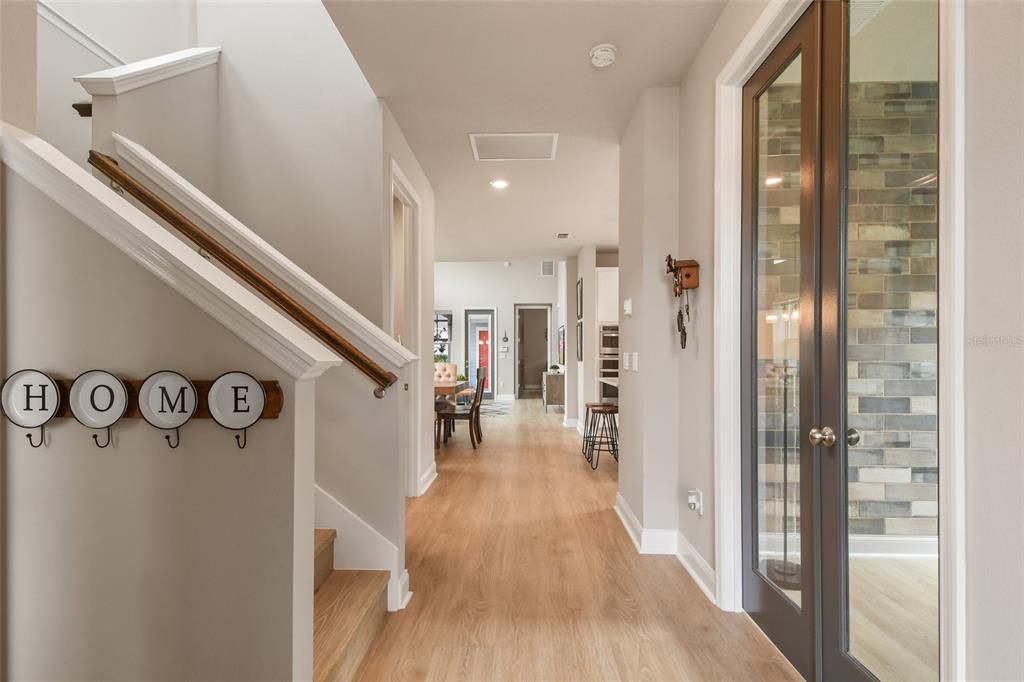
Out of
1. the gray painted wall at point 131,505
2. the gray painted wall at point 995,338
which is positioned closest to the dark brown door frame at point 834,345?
the gray painted wall at point 995,338

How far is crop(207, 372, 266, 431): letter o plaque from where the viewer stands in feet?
3.88

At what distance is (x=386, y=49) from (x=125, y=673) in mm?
2652

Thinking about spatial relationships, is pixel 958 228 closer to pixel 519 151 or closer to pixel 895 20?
pixel 895 20

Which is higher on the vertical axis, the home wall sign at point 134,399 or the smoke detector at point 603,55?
the smoke detector at point 603,55

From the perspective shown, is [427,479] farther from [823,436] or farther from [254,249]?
[823,436]

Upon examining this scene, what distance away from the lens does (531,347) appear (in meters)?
12.9

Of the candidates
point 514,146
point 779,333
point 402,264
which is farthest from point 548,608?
point 402,264

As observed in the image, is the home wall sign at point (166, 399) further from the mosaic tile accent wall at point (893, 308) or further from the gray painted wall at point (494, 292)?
the gray painted wall at point (494, 292)

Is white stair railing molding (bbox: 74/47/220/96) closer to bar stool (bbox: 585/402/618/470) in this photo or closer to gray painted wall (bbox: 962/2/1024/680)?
gray painted wall (bbox: 962/2/1024/680)

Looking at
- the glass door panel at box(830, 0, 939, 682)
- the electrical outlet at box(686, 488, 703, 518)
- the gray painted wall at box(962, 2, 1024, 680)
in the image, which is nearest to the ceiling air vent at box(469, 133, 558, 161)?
the glass door panel at box(830, 0, 939, 682)

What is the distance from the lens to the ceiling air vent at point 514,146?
3.74 m

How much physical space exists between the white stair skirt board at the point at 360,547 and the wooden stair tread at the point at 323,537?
0.05 meters

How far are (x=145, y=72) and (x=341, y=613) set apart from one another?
256 centimetres

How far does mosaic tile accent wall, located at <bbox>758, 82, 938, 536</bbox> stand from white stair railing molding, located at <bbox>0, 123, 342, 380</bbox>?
1489 millimetres
